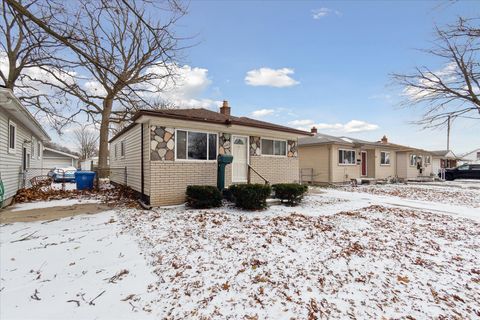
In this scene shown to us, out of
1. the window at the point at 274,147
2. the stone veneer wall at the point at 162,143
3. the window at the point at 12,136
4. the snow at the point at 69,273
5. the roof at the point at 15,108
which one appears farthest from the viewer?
the window at the point at 274,147

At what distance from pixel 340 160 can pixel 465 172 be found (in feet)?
59.7

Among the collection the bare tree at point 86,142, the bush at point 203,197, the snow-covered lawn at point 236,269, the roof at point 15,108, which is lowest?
the snow-covered lawn at point 236,269

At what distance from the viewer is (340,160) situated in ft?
61.4

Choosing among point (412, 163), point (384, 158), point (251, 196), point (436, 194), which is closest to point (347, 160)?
point (384, 158)

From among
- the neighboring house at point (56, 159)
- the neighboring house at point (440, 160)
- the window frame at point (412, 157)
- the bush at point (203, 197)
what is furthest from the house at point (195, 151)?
the neighboring house at point (440, 160)

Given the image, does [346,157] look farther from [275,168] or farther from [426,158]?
[426,158]

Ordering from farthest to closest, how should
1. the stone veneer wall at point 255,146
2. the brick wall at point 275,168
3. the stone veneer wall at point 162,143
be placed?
1. the brick wall at point 275,168
2. the stone veneer wall at point 255,146
3. the stone veneer wall at point 162,143

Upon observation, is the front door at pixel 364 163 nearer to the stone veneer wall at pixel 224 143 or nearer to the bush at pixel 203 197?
the stone veneer wall at pixel 224 143

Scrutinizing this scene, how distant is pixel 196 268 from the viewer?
4.12 m

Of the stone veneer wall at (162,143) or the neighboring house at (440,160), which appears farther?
the neighboring house at (440,160)

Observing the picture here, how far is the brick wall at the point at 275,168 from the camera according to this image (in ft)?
36.5

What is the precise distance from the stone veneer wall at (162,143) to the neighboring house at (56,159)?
27.0m

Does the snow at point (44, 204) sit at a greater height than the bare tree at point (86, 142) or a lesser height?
lesser

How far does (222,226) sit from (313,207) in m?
4.02
